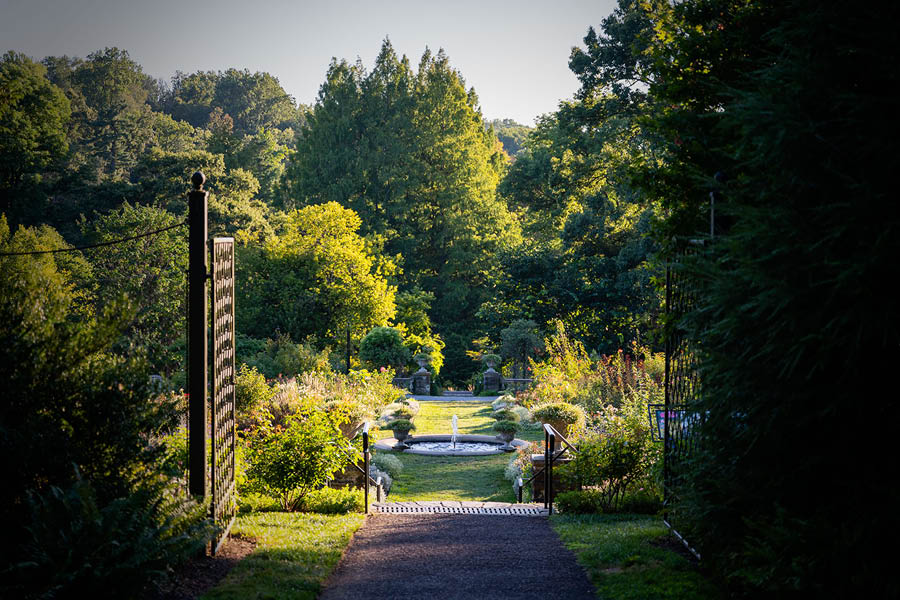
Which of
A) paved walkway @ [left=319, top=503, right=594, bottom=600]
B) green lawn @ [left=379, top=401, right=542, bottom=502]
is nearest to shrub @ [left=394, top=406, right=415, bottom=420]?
green lawn @ [left=379, top=401, right=542, bottom=502]

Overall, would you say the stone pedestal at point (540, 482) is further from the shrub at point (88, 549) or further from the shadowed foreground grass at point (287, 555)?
the shrub at point (88, 549)

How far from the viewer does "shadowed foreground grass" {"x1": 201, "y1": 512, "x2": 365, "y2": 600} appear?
196 inches

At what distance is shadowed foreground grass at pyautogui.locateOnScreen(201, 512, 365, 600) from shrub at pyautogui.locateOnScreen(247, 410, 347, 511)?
1.13 feet

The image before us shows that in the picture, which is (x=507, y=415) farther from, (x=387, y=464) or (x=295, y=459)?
(x=295, y=459)

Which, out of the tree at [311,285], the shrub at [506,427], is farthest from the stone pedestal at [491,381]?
the shrub at [506,427]

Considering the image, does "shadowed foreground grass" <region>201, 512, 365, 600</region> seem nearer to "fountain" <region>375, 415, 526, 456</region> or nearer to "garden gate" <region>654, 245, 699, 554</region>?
"garden gate" <region>654, 245, 699, 554</region>

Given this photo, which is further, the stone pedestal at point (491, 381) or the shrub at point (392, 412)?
the stone pedestal at point (491, 381)

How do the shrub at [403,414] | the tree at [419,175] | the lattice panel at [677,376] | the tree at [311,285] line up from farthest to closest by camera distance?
the tree at [419,175] → the tree at [311,285] → the shrub at [403,414] → the lattice panel at [677,376]

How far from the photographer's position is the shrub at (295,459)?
7.76 meters

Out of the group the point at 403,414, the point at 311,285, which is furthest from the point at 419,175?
the point at 403,414

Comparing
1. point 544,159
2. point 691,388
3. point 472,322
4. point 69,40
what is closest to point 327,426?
point 691,388

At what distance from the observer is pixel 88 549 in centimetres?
416

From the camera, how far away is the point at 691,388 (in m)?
6.24

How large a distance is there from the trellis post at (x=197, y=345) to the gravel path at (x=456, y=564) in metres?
1.32
